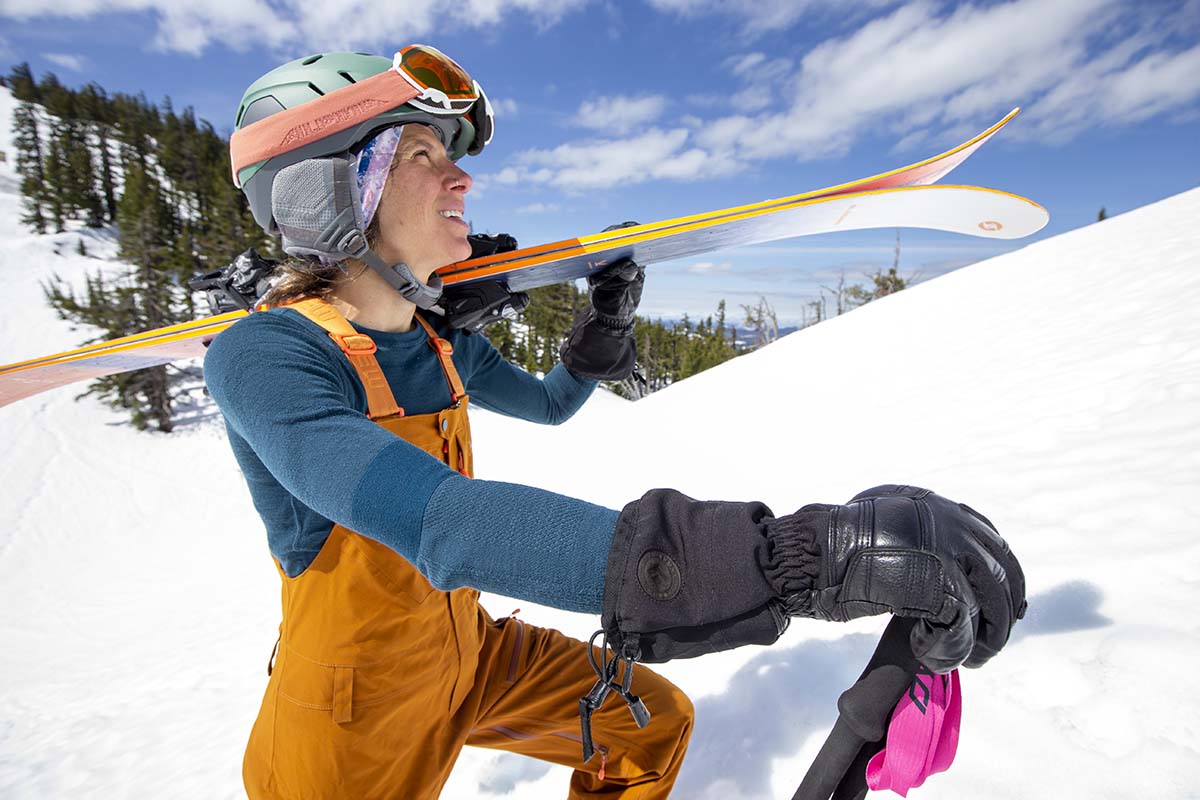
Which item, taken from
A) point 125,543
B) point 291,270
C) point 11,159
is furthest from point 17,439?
point 11,159

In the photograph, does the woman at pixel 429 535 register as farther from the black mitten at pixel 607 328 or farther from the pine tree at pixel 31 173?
the pine tree at pixel 31 173

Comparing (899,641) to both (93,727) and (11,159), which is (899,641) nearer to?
(93,727)

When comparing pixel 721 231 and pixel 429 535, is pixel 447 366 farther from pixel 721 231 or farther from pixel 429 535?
pixel 721 231

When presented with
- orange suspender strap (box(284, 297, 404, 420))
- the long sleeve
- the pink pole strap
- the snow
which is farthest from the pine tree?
the pink pole strap

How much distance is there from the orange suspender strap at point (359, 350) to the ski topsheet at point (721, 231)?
4.72 feet

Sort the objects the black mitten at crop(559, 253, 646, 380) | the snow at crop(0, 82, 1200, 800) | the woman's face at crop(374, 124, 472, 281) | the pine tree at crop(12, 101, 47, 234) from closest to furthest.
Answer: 1. the woman's face at crop(374, 124, 472, 281)
2. the snow at crop(0, 82, 1200, 800)
3. the black mitten at crop(559, 253, 646, 380)
4. the pine tree at crop(12, 101, 47, 234)

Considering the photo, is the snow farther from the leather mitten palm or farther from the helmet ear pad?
the helmet ear pad

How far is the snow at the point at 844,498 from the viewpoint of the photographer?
2.11 meters

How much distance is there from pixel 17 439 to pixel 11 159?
63224 mm

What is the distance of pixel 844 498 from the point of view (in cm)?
502

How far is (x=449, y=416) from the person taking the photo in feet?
6.27

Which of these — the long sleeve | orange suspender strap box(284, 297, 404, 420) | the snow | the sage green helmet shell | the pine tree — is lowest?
the snow

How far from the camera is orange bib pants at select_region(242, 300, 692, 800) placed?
160 centimetres

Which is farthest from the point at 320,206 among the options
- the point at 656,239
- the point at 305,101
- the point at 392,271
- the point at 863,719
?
the point at 863,719
